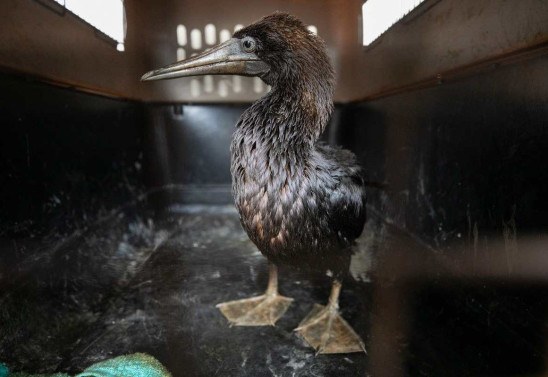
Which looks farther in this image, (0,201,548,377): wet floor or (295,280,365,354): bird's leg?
(295,280,365,354): bird's leg

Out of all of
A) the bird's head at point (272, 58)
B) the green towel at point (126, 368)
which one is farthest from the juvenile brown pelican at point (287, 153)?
the green towel at point (126, 368)

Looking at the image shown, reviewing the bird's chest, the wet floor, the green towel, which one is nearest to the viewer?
the green towel

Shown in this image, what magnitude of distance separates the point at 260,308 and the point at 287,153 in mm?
953

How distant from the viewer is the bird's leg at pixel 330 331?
181 centimetres

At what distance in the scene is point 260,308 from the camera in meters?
2.15

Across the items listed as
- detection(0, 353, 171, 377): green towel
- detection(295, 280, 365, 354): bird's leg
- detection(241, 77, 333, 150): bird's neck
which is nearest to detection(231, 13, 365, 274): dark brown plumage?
detection(241, 77, 333, 150): bird's neck

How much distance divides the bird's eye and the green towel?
1.49 m

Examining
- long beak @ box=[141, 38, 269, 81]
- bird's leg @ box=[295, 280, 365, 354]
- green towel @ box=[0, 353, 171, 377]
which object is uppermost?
long beak @ box=[141, 38, 269, 81]

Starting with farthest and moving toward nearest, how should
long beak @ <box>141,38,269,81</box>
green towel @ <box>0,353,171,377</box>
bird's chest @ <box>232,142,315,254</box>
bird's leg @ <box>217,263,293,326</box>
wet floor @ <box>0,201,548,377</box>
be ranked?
bird's leg @ <box>217,263,293,326</box>
long beak @ <box>141,38,269,81</box>
bird's chest @ <box>232,142,315,254</box>
wet floor @ <box>0,201,548,377</box>
green towel @ <box>0,353,171,377</box>

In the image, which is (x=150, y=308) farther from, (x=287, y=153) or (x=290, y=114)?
(x=290, y=114)

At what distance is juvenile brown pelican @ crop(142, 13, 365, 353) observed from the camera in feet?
5.69

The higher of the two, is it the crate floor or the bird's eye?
the bird's eye

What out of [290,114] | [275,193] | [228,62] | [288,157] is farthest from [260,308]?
[228,62]

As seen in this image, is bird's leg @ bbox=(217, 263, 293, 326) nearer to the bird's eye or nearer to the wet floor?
the wet floor
